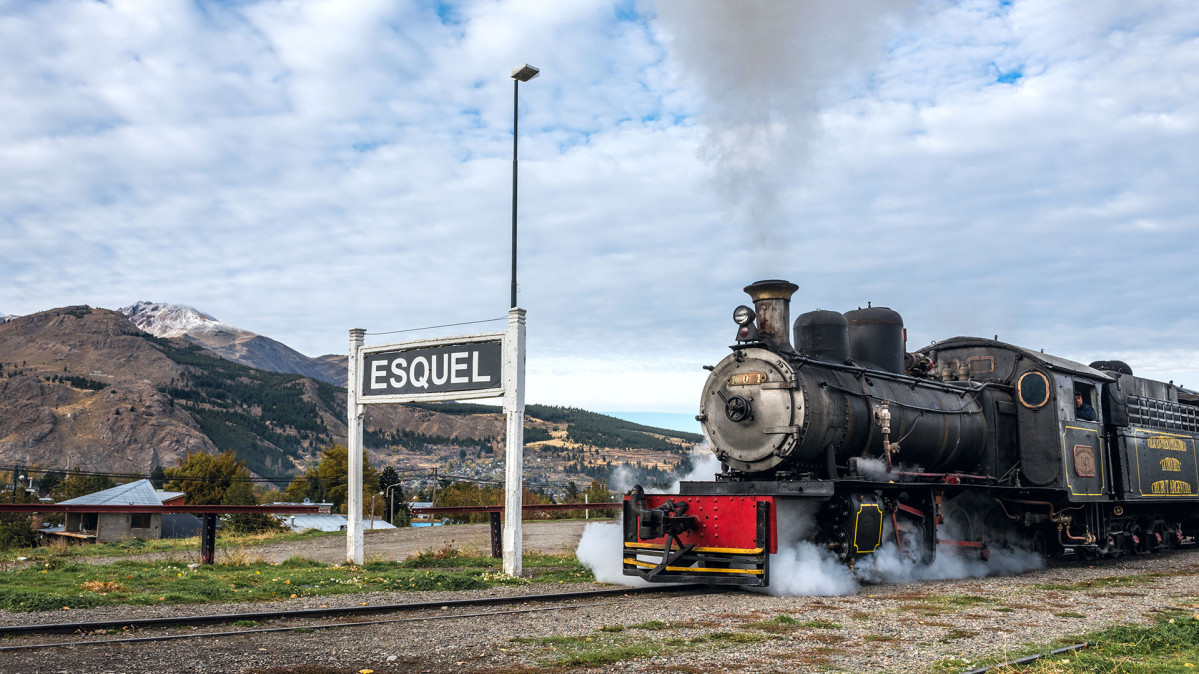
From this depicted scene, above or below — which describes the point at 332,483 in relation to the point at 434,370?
below

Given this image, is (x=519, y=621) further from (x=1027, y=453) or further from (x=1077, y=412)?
(x=1077, y=412)

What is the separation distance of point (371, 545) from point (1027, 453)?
13.9 meters

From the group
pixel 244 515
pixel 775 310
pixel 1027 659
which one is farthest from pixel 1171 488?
pixel 244 515

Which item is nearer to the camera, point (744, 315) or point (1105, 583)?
point (1105, 583)

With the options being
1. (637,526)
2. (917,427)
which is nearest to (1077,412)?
(917,427)

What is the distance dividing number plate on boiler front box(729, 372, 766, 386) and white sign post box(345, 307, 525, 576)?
2.99m

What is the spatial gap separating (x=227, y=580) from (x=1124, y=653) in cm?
970

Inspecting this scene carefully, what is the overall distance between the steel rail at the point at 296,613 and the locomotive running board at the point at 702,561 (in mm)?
311

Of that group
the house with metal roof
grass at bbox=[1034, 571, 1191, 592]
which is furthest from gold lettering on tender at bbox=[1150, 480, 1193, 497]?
the house with metal roof

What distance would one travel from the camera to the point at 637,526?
11336 millimetres

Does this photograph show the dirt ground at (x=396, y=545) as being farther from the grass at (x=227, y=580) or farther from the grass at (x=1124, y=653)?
the grass at (x=1124, y=653)

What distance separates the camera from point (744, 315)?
12.0 m

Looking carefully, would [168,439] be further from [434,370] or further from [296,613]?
[296,613]

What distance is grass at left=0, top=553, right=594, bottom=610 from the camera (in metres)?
9.01
